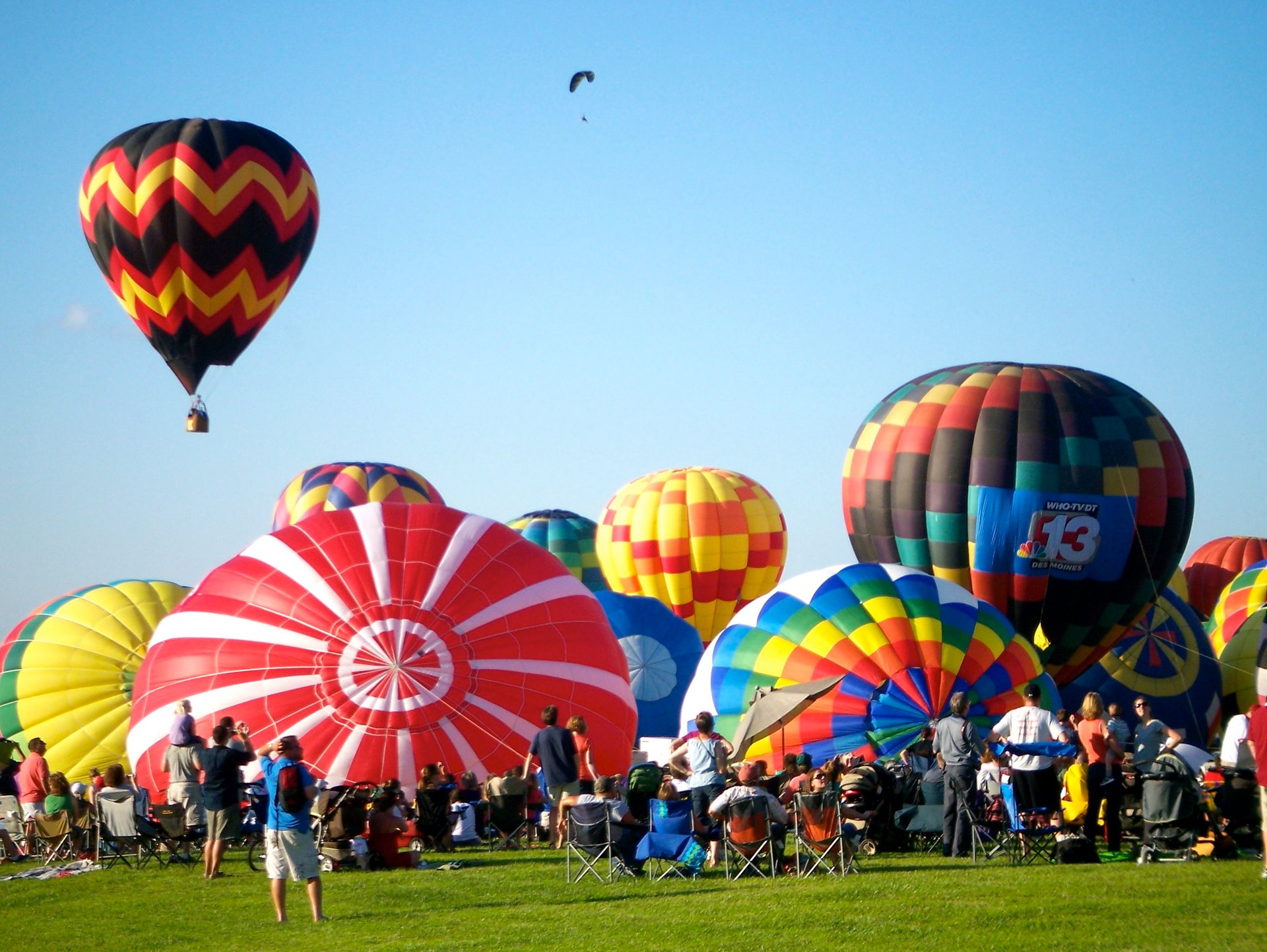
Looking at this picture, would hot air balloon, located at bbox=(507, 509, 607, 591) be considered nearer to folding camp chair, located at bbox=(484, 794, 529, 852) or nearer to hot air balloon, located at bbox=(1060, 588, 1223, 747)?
hot air balloon, located at bbox=(1060, 588, 1223, 747)

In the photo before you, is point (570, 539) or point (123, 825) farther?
point (570, 539)

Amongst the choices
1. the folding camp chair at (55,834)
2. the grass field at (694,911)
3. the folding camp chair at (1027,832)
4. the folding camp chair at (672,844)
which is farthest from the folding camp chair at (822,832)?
the folding camp chair at (55,834)

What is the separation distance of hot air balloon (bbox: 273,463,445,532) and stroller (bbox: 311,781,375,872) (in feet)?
65.5

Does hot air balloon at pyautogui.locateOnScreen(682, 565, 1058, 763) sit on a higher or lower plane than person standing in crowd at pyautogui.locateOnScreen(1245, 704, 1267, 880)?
higher

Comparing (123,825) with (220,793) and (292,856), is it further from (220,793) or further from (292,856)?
(292,856)

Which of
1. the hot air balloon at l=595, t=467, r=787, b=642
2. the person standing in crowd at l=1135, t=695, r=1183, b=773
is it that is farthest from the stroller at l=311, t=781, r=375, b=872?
the hot air balloon at l=595, t=467, r=787, b=642

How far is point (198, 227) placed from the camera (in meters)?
22.3

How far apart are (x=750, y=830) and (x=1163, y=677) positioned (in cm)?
1439

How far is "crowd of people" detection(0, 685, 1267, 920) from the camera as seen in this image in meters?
9.30

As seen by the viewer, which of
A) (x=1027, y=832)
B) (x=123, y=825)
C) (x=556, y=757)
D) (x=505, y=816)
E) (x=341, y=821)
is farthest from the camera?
(x=505, y=816)

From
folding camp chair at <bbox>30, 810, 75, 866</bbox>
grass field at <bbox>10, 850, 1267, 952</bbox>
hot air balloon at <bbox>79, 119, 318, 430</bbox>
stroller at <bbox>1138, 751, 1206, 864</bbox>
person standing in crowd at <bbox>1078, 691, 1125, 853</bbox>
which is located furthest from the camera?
hot air balloon at <bbox>79, 119, 318, 430</bbox>

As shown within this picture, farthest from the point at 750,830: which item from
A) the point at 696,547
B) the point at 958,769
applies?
the point at 696,547

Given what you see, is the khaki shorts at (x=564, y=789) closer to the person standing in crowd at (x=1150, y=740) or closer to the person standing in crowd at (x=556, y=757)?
the person standing in crowd at (x=556, y=757)

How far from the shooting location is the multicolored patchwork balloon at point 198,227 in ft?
73.4
